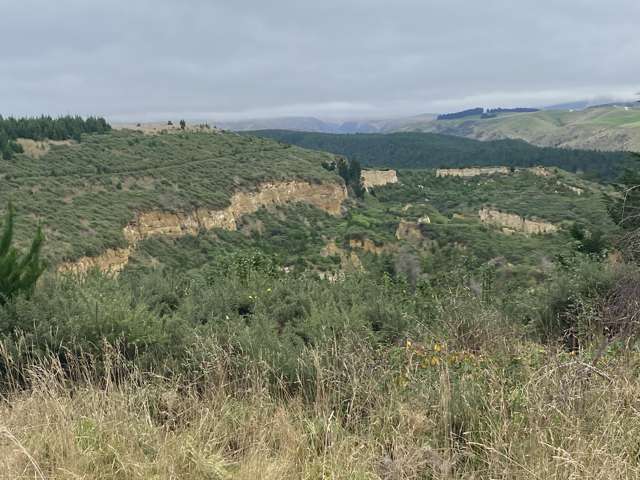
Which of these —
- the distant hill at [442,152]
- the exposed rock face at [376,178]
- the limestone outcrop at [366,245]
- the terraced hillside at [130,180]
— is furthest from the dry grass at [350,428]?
the distant hill at [442,152]

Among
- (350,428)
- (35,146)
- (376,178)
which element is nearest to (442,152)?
(376,178)

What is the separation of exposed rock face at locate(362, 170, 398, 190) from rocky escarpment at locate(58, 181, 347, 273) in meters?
12.1

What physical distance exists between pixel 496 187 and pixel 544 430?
64.9 meters

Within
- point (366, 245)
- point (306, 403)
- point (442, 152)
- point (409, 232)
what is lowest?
point (366, 245)

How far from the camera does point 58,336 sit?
3.62 meters

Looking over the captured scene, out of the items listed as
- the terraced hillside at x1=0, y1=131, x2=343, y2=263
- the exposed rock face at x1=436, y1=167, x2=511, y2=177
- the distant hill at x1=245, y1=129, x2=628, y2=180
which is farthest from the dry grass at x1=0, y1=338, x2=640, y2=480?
the distant hill at x1=245, y1=129, x2=628, y2=180

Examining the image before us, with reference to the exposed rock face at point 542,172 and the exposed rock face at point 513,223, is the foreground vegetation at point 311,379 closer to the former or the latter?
the exposed rock face at point 513,223

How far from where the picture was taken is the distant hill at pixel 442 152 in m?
90.7

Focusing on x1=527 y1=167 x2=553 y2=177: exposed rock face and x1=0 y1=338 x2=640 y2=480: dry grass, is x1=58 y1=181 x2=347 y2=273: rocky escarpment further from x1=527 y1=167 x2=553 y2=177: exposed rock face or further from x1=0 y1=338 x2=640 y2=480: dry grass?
x1=527 y1=167 x2=553 y2=177: exposed rock face

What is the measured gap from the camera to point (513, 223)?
45469 millimetres

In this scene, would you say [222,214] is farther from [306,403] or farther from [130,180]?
[306,403]

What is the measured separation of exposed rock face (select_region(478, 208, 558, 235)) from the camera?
41744 mm

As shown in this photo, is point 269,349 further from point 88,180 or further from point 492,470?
point 88,180

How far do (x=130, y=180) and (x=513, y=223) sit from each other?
110ft
